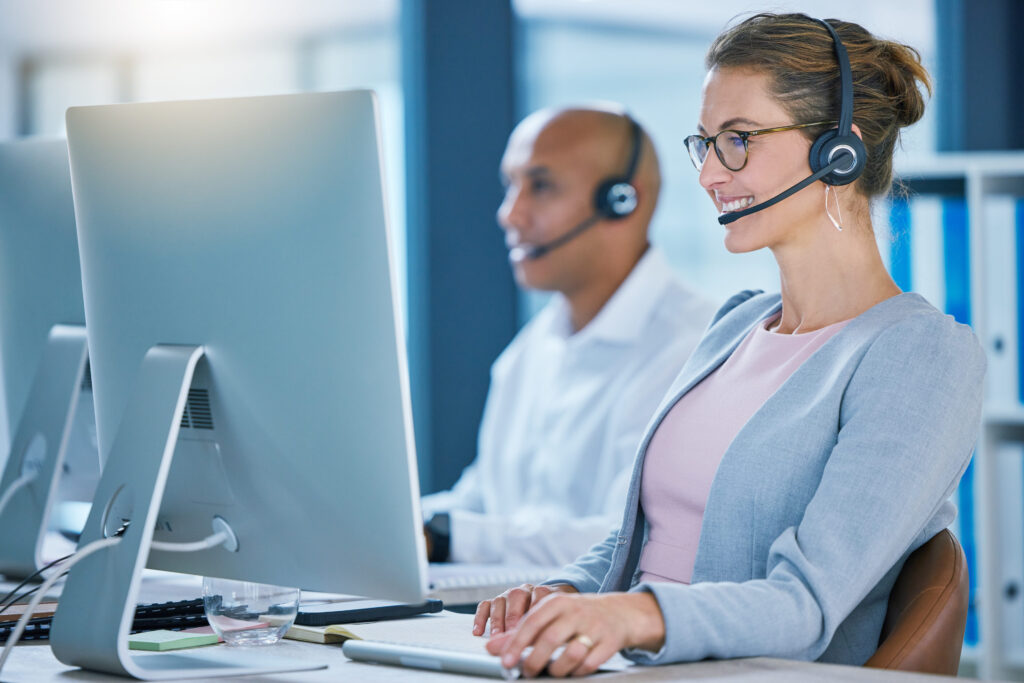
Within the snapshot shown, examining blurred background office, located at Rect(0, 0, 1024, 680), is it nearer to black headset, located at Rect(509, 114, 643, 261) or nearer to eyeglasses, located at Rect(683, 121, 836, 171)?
black headset, located at Rect(509, 114, 643, 261)

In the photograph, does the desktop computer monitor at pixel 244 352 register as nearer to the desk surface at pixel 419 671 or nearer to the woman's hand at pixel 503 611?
the desk surface at pixel 419 671

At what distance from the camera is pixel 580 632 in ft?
3.35

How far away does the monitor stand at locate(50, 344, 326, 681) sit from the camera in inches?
42.8

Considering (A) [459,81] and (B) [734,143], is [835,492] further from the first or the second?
(A) [459,81]

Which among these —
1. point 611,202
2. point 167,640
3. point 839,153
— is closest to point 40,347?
point 167,640

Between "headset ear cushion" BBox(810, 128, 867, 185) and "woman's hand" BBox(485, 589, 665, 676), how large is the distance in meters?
0.59

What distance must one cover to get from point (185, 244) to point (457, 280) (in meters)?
2.20

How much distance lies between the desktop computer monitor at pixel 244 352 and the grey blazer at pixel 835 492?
30 cm

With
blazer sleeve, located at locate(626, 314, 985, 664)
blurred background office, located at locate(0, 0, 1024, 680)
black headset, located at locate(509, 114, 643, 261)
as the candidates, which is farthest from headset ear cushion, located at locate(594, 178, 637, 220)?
blazer sleeve, located at locate(626, 314, 985, 664)

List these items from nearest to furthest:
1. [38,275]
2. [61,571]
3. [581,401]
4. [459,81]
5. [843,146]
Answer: [61,571], [843,146], [38,275], [581,401], [459,81]

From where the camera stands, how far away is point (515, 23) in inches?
132

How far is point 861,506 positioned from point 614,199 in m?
1.67

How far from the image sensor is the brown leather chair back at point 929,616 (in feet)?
3.92

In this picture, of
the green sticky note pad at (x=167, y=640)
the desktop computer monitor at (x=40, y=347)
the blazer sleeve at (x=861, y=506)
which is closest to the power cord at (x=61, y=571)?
the green sticky note pad at (x=167, y=640)
